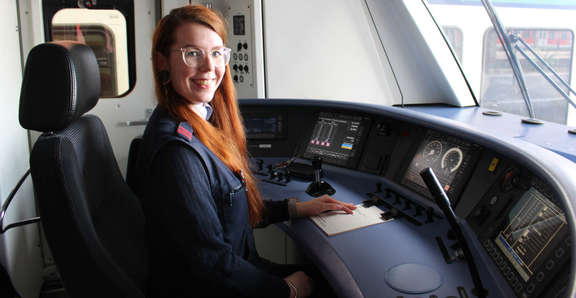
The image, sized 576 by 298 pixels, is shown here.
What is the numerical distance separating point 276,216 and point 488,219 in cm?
70

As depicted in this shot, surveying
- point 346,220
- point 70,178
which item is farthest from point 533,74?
point 70,178

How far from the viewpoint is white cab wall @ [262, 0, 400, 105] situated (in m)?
2.44

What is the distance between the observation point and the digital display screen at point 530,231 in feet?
3.06

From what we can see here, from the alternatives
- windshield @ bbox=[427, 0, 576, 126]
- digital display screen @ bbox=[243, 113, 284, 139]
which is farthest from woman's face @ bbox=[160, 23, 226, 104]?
windshield @ bbox=[427, 0, 576, 126]

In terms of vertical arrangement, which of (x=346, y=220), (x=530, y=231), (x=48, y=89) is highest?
(x=48, y=89)

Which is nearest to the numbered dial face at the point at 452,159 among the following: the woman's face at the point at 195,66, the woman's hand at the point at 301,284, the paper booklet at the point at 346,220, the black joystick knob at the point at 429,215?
the black joystick knob at the point at 429,215

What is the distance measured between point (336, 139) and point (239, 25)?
0.92 metres

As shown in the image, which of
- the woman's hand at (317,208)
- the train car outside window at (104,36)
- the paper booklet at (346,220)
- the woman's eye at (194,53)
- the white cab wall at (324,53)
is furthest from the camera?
the train car outside window at (104,36)

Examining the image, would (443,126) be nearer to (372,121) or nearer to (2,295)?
(372,121)

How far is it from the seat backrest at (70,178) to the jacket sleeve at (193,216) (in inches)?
6.6

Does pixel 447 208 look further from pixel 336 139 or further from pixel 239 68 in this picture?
pixel 239 68

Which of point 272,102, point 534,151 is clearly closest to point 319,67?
point 272,102

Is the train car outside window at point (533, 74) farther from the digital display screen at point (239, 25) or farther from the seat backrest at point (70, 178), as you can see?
the seat backrest at point (70, 178)

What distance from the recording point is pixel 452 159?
1.50 m
